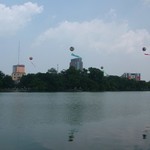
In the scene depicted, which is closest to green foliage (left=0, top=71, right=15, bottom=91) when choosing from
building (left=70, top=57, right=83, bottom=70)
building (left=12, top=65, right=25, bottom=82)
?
building (left=70, top=57, right=83, bottom=70)

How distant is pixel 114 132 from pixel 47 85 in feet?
370

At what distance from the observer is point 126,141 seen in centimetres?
1741

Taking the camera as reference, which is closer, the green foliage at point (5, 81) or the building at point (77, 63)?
the green foliage at point (5, 81)

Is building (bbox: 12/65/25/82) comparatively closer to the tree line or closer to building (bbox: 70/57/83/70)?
building (bbox: 70/57/83/70)

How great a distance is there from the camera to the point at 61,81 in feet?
440

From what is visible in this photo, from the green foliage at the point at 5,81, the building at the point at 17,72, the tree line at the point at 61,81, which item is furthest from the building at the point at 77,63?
the building at the point at 17,72

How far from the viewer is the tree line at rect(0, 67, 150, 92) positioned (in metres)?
132

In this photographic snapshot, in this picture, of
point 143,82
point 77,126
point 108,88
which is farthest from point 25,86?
point 77,126

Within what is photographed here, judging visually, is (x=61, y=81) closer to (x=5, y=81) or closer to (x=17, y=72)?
(x=5, y=81)

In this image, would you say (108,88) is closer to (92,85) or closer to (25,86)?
(92,85)

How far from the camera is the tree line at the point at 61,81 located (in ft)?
431

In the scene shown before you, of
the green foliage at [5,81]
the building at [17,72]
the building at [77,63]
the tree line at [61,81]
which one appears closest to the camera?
the tree line at [61,81]

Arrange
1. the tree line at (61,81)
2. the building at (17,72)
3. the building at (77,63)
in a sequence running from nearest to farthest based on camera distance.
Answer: the tree line at (61,81)
the building at (77,63)
the building at (17,72)

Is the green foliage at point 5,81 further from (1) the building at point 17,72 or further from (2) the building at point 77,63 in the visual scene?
(1) the building at point 17,72
